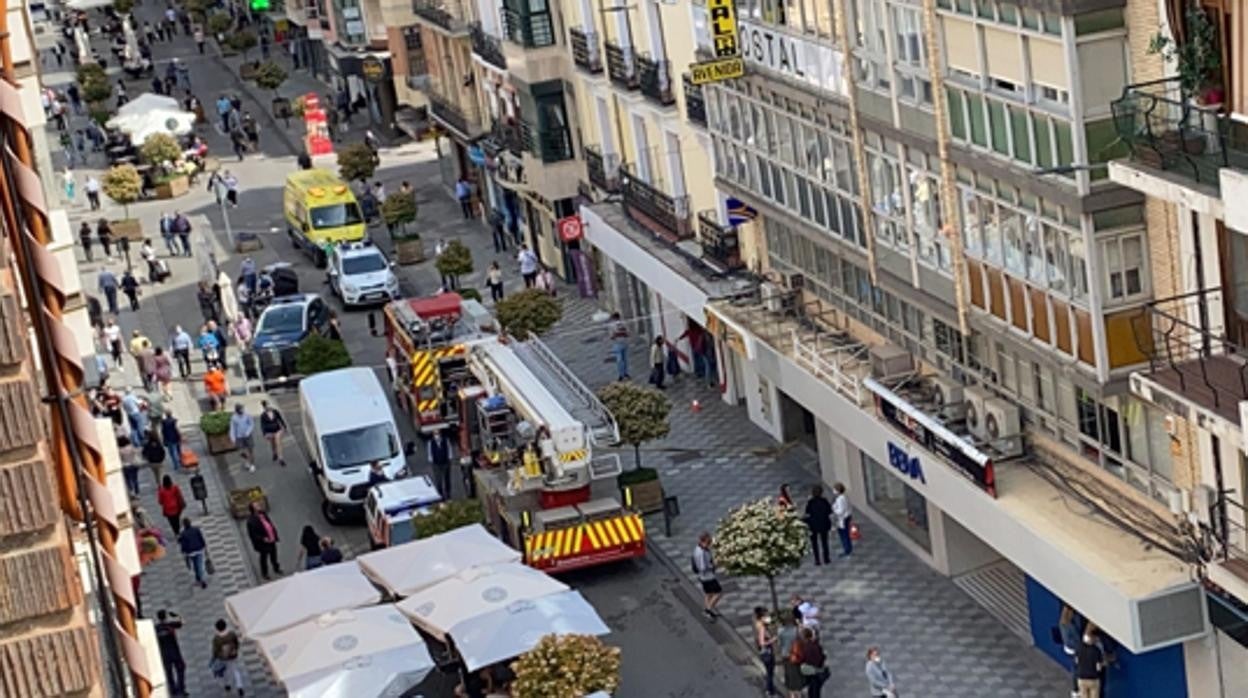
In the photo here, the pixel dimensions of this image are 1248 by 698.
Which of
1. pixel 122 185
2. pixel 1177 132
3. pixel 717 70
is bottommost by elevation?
pixel 122 185

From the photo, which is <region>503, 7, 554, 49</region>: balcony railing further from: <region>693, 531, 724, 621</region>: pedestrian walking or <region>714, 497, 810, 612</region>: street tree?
<region>714, 497, 810, 612</region>: street tree

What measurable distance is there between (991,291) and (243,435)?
779 inches

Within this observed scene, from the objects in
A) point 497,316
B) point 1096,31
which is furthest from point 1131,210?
point 497,316

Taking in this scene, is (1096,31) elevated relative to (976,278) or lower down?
elevated

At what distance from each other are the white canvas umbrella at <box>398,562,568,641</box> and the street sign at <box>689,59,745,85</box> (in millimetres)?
9704

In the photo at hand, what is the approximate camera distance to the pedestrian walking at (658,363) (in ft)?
161

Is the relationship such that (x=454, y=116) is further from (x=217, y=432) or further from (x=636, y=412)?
(x=636, y=412)

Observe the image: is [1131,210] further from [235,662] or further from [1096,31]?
[235,662]

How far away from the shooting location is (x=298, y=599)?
3553 cm

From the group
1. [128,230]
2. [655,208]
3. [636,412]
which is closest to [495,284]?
[655,208]

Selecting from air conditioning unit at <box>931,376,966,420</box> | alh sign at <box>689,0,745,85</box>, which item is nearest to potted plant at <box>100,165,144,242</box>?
alh sign at <box>689,0,745,85</box>

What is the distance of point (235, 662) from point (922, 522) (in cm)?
1085

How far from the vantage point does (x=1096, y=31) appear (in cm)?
2872

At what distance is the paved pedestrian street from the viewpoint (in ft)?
114
